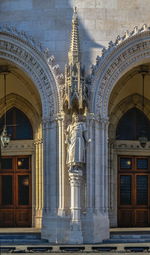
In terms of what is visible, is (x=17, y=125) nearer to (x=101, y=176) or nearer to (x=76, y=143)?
(x=101, y=176)

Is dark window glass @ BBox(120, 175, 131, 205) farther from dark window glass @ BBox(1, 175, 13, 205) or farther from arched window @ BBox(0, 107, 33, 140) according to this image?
dark window glass @ BBox(1, 175, 13, 205)

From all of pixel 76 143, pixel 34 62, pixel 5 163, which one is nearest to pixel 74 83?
pixel 76 143

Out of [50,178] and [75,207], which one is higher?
[50,178]

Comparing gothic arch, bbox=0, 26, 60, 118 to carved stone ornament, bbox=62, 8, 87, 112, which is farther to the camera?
gothic arch, bbox=0, 26, 60, 118

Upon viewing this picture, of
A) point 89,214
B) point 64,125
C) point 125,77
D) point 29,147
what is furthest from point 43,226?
point 125,77

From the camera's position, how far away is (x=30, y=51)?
776 inches

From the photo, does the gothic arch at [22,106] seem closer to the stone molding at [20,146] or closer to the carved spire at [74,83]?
the stone molding at [20,146]

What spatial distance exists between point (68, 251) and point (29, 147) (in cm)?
681

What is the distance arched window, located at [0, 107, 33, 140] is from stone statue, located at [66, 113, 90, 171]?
172 inches

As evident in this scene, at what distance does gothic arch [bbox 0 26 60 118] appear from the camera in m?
19.6

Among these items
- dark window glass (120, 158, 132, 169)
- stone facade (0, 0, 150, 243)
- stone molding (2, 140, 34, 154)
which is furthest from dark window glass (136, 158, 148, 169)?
stone facade (0, 0, 150, 243)

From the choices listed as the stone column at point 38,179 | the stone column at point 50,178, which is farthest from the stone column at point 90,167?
the stone column at point 38,179

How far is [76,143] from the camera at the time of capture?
18.7 m

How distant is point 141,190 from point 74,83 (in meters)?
5.66
